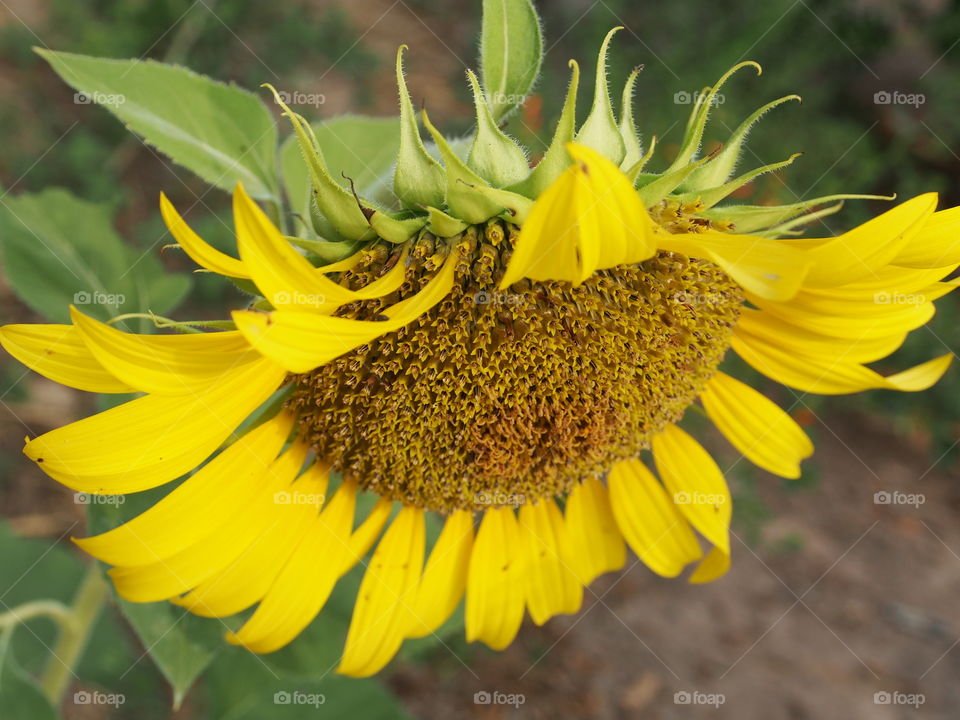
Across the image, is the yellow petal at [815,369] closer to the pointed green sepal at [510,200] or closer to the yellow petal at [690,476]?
the yellow petal at [690,476]

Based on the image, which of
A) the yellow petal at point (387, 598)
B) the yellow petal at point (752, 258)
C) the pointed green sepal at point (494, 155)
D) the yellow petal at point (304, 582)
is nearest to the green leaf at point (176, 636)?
the yellow petal at point (304, 582)

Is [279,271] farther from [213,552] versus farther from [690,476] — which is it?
[690,476]

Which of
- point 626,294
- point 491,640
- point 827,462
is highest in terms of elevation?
point 626,294

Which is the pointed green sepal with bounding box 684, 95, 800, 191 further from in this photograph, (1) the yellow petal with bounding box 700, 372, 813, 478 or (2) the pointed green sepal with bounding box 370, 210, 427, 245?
(1) the yellow petal with bounding box 700, 372, 813, 478

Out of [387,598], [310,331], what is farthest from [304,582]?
[310,331]

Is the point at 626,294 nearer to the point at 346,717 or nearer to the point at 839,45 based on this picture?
the point at 346,717

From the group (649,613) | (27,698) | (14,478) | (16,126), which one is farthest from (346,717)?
(16,126)

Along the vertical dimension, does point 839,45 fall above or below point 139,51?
below
